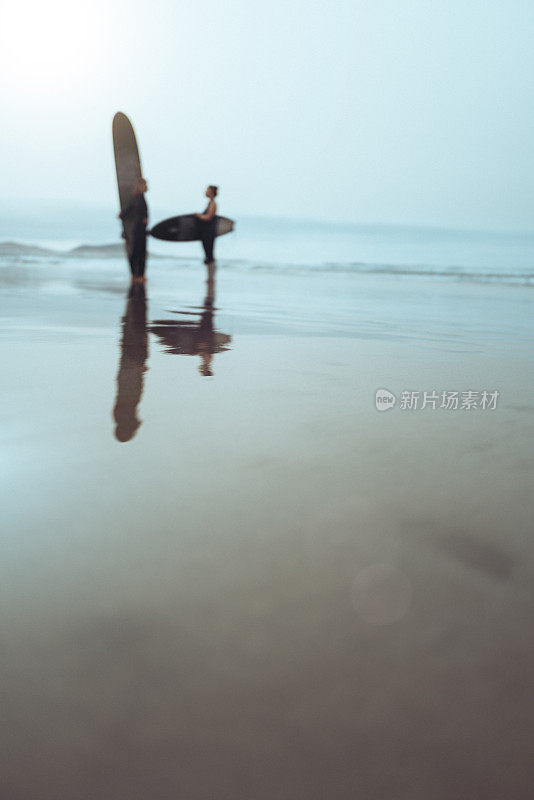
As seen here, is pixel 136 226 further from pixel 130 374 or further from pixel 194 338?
pixel 130 374

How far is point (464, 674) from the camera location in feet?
2.48

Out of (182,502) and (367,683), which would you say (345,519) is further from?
(367,683)

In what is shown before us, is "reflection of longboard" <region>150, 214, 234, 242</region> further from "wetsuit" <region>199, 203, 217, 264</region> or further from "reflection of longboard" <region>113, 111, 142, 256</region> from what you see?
"reflection of longboard" <region>113, 111, 142, 256</region>

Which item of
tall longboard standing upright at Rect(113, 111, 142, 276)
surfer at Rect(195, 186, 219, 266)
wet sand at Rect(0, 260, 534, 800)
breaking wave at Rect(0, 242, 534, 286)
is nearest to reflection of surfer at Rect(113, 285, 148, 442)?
wet sand at Rect(0, 260, 534, 800)

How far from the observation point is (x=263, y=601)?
888 millimetres

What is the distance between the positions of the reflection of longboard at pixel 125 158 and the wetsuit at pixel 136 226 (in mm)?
90

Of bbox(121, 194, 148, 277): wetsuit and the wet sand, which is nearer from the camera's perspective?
the wet sand

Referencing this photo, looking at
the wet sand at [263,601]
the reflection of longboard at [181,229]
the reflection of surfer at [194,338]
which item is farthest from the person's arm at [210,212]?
the wet sand at [263,601]

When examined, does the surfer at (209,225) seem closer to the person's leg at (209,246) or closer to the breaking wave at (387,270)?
the person's leg at (209,246)
